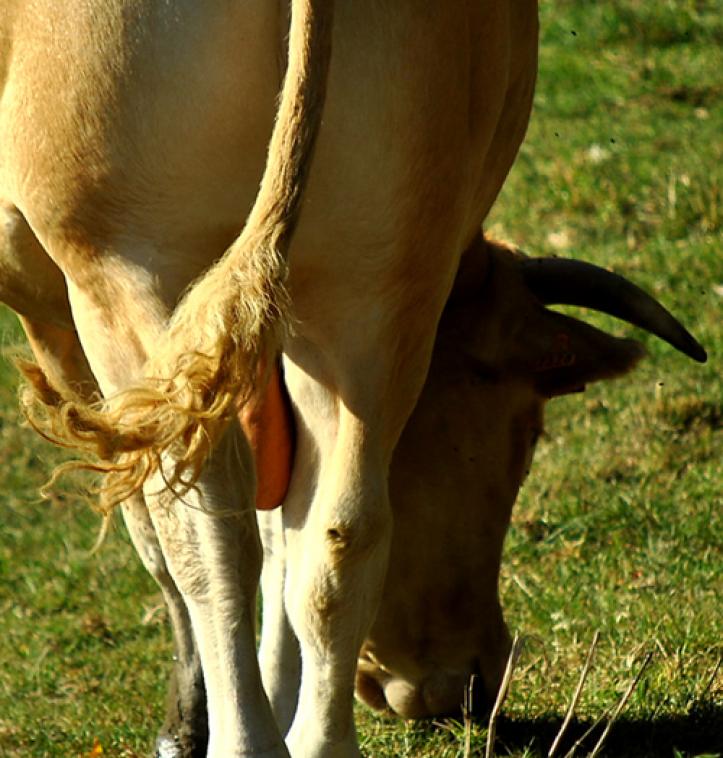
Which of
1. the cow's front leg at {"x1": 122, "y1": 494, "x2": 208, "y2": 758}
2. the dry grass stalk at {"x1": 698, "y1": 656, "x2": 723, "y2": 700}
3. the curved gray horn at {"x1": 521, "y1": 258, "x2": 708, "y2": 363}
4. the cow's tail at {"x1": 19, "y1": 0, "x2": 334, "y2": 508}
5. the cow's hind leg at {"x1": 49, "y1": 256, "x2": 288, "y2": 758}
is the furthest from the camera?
the curved gray horn at {"x1": 521, "y1": 258, "x2": 708, "y2": 363}

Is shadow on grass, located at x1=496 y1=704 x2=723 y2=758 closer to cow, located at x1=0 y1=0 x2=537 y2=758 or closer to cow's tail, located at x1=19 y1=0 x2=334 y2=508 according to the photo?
cow, located at x1=0 y1=0 x2=537 y2=758

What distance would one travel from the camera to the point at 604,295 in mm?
4645

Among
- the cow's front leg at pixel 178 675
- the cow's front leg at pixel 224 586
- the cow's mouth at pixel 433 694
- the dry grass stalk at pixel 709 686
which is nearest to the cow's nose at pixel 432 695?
the cow's mouth at pixel 433 694

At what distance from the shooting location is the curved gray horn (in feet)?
14.8

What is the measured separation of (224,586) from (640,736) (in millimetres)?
1179

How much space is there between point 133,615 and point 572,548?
5.06 feet

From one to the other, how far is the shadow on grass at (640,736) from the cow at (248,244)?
0.60 m

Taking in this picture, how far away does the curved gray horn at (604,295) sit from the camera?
4.51m

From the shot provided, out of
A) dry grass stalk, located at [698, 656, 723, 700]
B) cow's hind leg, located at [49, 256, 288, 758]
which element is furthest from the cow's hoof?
dry grass stalk, located at [698, 656, 723, 700]

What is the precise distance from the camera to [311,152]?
2924 millimetres

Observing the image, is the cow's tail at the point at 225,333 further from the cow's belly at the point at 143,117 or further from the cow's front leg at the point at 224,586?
the cow's front leg at the point at 224,586

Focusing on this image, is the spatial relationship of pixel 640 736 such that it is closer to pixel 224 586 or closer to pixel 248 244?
pixel 224 586

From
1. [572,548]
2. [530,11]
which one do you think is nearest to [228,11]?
[530,11]

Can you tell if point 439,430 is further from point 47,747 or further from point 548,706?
point 47,747
